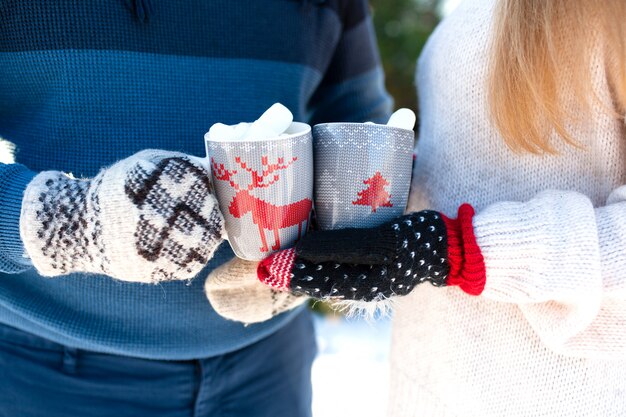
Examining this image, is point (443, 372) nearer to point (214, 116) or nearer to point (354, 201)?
point (354, 201)

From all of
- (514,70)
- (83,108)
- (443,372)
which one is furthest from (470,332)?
(83,108)

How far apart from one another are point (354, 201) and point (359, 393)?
1.34 m

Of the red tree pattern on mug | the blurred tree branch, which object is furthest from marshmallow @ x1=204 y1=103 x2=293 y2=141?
the blurred tree branch

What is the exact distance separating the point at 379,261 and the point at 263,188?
0.16 meters

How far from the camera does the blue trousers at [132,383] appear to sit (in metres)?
0.83

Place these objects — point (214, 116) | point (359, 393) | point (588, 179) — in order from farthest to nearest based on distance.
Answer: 1. point (359, 393)
2. point (214, 116)
3. point (588, 179)

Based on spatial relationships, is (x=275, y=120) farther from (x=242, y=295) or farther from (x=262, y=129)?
(x=242, y=295)

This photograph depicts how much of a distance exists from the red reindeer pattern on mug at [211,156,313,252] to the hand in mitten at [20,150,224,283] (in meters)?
0.02

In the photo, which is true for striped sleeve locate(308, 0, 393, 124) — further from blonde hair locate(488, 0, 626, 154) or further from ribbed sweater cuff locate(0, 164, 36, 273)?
ribbed sweater cuff locate(0, 164, 36, 273)

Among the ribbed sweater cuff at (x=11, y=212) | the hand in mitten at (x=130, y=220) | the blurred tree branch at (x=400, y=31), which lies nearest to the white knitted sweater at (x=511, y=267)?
the hand in mitten at (x=130, y=220)

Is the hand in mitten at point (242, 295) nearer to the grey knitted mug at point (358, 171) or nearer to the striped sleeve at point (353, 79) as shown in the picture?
the grey knitted mug at point (358, 171)

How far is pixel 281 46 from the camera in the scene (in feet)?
3.06

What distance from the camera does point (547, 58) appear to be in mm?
707

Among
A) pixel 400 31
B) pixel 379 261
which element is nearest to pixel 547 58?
pixel 379 261
